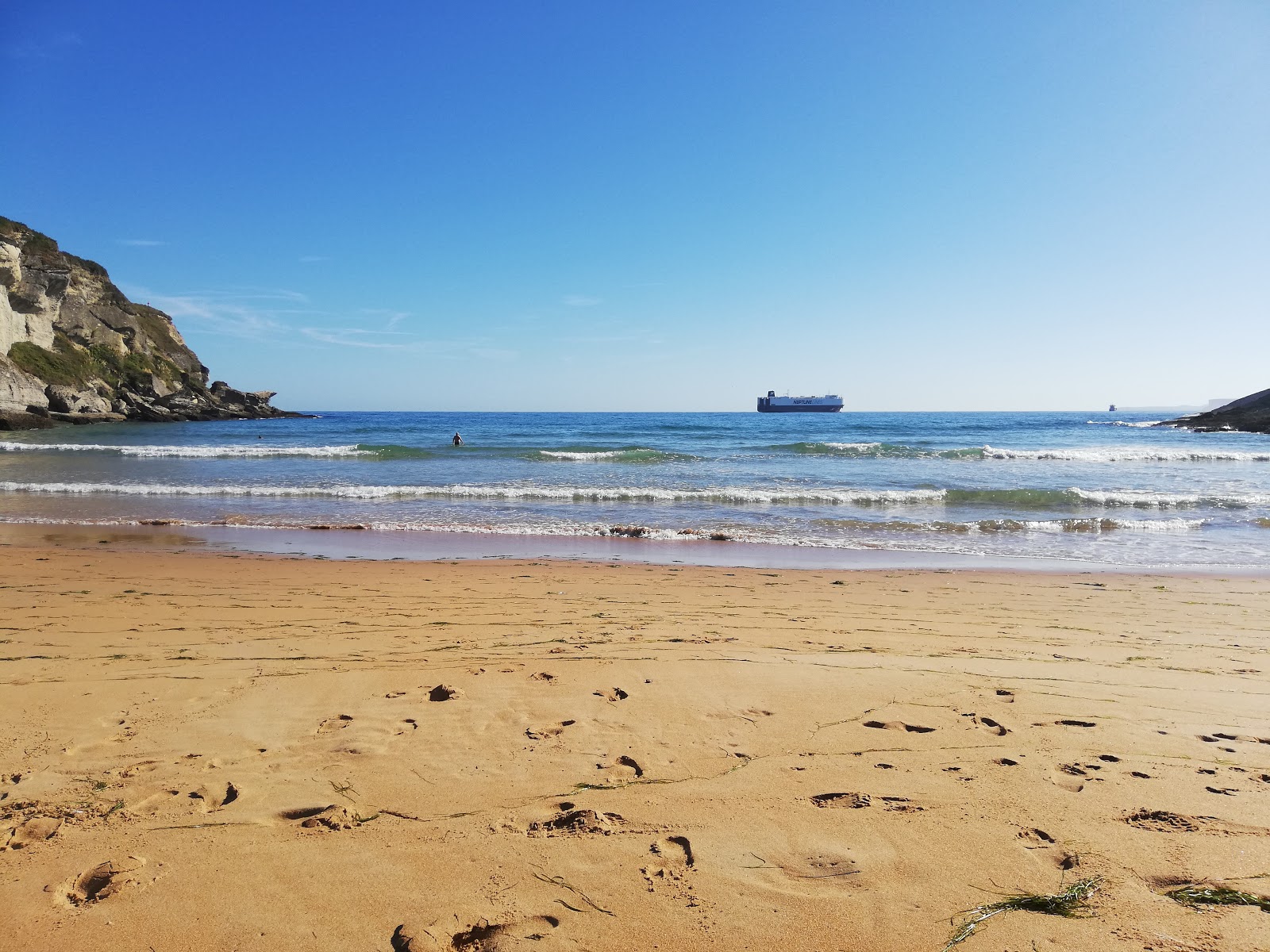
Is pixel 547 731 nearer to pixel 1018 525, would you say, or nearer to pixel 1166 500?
pixel 1018 525

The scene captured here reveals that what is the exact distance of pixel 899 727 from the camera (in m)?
3.60

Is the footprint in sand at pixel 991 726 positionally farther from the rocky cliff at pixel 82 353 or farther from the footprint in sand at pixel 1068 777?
the rocky cliff at pixel 82 353

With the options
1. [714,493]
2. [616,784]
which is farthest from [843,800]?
[714,493]

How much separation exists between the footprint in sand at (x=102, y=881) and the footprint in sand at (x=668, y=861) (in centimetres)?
173

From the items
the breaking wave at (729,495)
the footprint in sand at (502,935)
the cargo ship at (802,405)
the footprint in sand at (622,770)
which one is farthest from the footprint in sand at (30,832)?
the cargo ship at (802,405)

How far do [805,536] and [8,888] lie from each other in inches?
435

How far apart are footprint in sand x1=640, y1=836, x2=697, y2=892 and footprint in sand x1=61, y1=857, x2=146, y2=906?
173 centimetres

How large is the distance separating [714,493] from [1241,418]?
2287 inches

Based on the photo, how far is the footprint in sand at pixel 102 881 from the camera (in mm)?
2143

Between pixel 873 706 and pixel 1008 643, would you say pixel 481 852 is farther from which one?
pixel 1008 643

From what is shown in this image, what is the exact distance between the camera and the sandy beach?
2.09 metres

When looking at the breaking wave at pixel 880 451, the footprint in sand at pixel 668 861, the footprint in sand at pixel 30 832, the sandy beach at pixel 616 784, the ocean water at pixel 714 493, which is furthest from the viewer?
the breaking wave at pixel 880 451

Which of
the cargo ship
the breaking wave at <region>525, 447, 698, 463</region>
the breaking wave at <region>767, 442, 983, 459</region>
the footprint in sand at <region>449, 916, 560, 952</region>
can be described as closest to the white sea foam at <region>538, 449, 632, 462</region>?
the breaking wave at <region>525, 447, 698, 463</region>

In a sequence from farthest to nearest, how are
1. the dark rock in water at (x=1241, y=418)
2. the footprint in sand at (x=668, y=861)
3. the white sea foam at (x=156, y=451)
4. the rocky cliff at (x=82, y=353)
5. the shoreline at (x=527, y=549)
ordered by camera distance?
the dark rock in water at (x=1241, y=418)
the rocky cliff at (x=82, y=353)
the white sea foam at (x=156, y=451)
the shoreline at (x=527, y=549)
the footprint in sand at (x=668, y=861)
